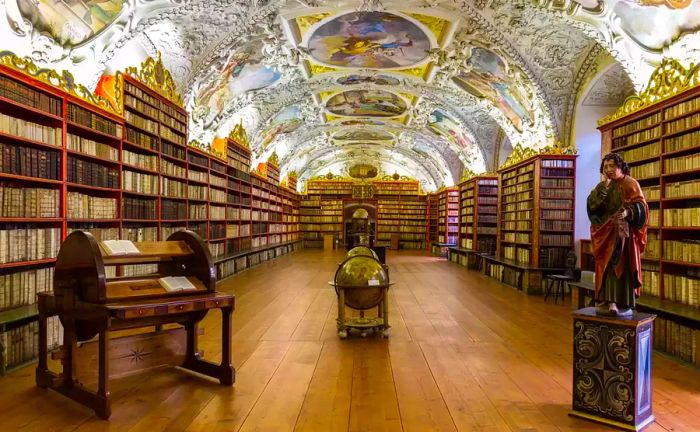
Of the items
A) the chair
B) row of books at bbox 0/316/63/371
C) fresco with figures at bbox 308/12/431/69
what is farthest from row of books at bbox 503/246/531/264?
row of books at bbox 0/316/63/371

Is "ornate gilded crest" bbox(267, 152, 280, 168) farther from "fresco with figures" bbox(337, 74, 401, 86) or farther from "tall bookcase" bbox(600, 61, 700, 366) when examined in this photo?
"tall bookcase" bbox(600, 61, 700, 366)

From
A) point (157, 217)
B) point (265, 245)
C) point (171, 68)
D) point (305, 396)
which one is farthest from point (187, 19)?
point (265, 245)

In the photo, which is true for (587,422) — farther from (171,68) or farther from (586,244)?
(171,68)

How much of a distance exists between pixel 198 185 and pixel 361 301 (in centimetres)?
727

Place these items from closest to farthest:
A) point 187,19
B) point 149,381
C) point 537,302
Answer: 1. point 149,381
2. point 187,19
3. point 537,302

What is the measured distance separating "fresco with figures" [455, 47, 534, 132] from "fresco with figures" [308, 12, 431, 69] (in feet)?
4.38

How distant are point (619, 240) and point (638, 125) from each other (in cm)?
491

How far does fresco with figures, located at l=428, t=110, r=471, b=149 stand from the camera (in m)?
18.2

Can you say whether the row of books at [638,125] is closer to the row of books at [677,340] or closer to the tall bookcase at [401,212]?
the row of books at [677,340]

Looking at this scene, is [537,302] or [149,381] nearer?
[149,381]

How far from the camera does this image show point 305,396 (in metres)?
4.42

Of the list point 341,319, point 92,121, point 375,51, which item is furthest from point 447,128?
point 92,121

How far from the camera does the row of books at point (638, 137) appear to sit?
7.38 m

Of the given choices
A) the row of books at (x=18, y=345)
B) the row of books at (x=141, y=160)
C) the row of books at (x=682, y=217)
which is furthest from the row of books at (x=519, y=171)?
the row of books at (x=18, y=345)
